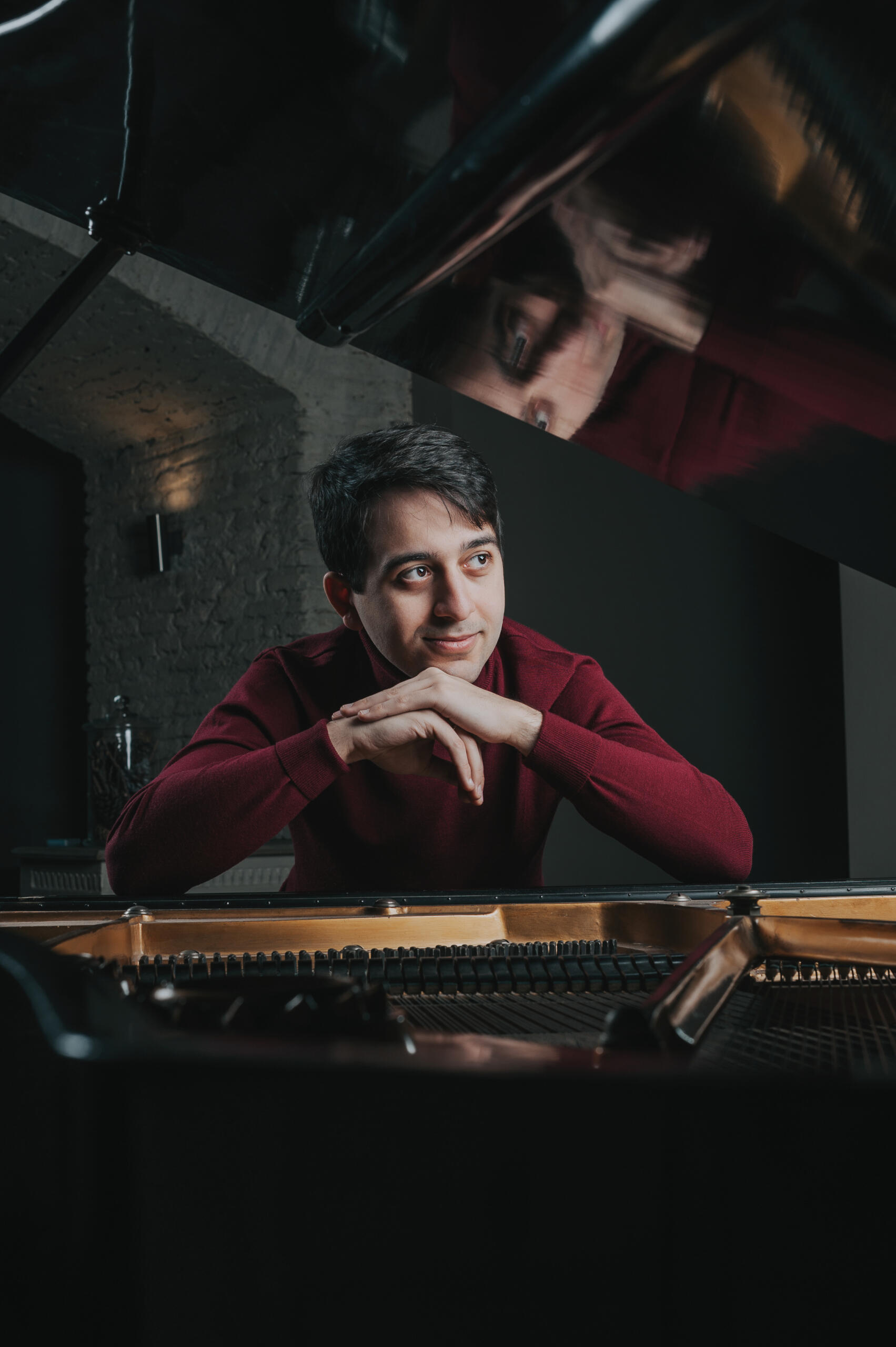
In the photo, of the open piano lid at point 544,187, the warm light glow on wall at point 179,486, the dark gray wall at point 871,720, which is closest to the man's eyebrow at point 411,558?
the open piano lid at point 544,187

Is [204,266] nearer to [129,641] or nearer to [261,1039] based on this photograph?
[261,1039]

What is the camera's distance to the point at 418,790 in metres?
1.59

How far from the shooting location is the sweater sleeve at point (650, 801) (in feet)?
4.56

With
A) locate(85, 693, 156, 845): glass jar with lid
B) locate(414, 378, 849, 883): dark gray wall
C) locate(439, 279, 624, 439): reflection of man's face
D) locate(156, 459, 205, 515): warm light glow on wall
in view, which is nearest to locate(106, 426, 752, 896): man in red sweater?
locate(439, 279, 624, 439): reflection of man's face

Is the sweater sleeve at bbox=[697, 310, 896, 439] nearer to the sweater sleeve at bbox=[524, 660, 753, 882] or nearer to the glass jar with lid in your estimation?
the sweater sleeve at bbox=[524, 660, 753, 882]

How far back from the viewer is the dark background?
4793 millimetres

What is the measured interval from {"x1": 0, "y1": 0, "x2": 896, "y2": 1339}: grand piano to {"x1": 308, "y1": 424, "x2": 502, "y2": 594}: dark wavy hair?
12.0 inches

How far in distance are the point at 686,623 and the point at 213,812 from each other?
108 inches

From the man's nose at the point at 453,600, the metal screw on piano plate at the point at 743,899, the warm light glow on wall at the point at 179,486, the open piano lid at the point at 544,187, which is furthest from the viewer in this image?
the warm light glow on wall at the point at 179,486

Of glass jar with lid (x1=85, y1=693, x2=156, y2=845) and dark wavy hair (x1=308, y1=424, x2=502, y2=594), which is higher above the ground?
dark wavy hair (x1=308, y1=424, x2=502, y2=594)

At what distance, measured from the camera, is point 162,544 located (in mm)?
4332

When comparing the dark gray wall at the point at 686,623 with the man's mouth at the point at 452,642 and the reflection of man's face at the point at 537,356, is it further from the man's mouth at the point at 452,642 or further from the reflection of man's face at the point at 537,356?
the reflection of man's face at the point at 537,356

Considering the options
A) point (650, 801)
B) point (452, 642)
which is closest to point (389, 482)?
point (452, 642)

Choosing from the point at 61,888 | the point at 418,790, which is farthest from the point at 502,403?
the point at 61,888
